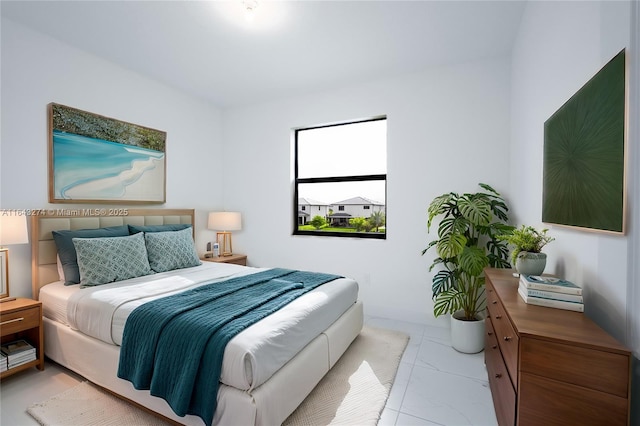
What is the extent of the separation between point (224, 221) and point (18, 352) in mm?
2165

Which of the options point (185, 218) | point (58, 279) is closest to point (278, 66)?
point (185, 218)

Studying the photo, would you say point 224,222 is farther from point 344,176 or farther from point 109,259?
point 344,176

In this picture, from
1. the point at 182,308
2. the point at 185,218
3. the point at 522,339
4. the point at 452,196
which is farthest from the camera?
the point at 185,218

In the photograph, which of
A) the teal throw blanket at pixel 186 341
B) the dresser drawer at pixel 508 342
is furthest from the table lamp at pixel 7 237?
the dresser drawer at pixel 508 342

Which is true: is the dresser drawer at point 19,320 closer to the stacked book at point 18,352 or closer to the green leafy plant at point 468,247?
the stacked book at point 18,352

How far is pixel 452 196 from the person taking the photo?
2.98 metres

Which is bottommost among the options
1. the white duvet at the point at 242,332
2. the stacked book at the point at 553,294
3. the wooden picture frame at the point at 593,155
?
the white duvet at the point at 242,332

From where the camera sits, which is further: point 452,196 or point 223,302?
point 452,196

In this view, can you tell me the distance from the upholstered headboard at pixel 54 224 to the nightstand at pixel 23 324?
0.78 ft

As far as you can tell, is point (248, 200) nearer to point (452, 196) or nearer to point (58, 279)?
point (58, 279)

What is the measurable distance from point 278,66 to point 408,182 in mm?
1844

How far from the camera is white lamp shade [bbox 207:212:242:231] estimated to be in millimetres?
3838

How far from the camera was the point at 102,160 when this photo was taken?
2.90m

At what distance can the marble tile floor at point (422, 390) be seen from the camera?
5.64 ft
